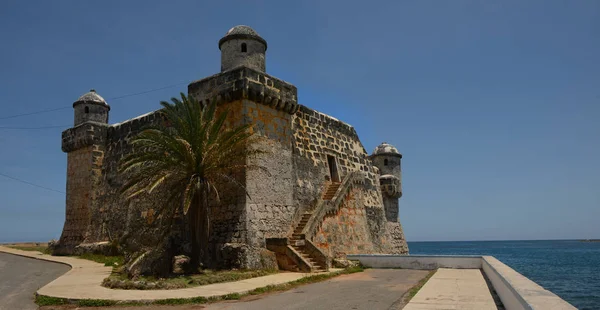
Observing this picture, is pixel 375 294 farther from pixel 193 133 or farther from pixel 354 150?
pixel 354 150

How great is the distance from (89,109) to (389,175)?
17.0 meters

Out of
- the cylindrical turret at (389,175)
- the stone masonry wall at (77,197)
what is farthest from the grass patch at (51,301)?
the cylindrical turret at (389,175)

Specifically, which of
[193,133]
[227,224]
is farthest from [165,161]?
[227,224]

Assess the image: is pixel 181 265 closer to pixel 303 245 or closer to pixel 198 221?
pixel 198 221

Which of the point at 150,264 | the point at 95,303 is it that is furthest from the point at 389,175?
the point at 95,303

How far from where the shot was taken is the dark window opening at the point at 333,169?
21.1m

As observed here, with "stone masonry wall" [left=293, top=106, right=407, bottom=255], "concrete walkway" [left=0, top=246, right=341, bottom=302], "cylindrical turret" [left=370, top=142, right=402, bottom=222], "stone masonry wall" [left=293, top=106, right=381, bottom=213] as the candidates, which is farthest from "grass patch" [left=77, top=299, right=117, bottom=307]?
"cylindrical turret" [left=370, top=142, right=402, bottom=222]

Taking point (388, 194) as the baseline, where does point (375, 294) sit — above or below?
below

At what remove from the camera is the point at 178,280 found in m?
11.9

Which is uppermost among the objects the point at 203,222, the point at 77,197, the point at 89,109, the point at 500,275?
the point at 89,109

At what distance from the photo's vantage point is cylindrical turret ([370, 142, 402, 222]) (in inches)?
1097

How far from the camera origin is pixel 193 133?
13.8 metres

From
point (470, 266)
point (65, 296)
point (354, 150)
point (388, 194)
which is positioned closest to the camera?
point (65, 296)

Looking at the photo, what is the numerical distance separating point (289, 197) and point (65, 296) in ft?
28.3
